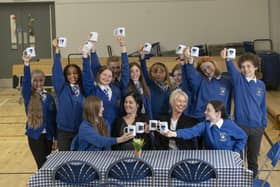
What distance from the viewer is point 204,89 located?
5398 millimetres

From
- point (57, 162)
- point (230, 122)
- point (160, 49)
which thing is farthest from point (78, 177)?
point (160, 49)

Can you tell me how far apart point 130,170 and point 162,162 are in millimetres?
325

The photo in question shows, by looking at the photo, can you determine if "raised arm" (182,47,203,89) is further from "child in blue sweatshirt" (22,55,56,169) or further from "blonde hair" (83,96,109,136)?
"child in blue sweatshirt" (22,55,56,169)

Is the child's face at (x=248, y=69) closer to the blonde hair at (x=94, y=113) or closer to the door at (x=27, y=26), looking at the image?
the blonde hair at (x=94, y=113)

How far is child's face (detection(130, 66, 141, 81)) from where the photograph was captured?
18.3 feet

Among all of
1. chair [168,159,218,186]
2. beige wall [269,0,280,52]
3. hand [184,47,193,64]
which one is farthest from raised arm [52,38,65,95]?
beige wall [269,0,280,52]

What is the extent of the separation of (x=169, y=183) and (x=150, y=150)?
0.80 m

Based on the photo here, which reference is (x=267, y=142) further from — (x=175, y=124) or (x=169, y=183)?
(x=169, y=183)

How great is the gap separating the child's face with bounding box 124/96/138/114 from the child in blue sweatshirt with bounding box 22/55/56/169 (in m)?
1.06

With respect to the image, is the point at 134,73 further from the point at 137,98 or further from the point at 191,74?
the point at 191,74

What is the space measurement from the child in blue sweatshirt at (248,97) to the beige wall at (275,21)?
9.55 metres

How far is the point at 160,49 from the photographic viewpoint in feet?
48.3

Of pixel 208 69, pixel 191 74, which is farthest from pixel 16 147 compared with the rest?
pixel 208 69

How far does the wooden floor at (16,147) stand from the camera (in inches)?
253
